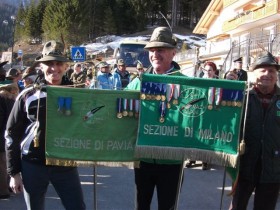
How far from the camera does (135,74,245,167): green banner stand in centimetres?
→ 358

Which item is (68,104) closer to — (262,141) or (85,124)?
(85,124)

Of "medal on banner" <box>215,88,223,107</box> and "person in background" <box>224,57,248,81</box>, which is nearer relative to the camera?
"medal on banner" <box>215,88,223,107</box>

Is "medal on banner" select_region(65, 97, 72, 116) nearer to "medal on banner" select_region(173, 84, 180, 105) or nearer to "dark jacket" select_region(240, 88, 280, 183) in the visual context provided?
"medal on banner" select_region(173, 84, 180, 105)

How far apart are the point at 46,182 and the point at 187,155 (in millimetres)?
1256

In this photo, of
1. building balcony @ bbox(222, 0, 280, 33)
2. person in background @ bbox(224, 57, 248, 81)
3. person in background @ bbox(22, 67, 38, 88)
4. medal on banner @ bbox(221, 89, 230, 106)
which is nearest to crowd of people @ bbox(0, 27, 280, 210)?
medal on banner @ bbox(221, 89, 230, 106)

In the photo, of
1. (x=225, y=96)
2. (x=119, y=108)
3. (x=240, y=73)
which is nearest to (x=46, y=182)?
(x=119, y=108)

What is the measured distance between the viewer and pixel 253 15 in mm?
37281

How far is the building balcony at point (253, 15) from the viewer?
3325 centimetres

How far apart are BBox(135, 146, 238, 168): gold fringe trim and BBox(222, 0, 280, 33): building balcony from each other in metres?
31.2

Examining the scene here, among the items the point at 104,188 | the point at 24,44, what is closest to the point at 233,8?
the point at 104,188

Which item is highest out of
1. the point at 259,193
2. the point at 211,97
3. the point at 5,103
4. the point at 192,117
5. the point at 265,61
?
the point at 265,61

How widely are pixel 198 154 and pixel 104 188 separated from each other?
361cm

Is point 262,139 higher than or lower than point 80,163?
higher

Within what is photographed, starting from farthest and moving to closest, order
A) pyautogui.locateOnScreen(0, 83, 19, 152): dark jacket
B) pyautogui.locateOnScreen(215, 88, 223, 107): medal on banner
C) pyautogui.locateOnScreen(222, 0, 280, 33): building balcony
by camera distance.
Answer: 1. pyautogui.locateOnScreen(222, 0, 280, 33): building balcony
2. pyautogui.locateOnScreen(0, 83, 19, 152): dark jacket
3. pyautogui.locateOnScreen(215, 88, 223, 107): medal on banner
